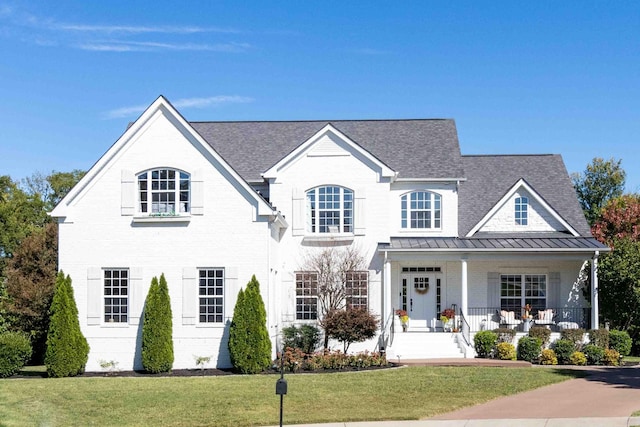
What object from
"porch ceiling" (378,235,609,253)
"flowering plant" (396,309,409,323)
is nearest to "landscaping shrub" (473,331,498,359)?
"flowering plant" (396,309,409,323)

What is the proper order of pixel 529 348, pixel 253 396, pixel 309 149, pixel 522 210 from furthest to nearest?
pixel 522 210
pixel 309 149
pixel 529 348
pixel 253 396

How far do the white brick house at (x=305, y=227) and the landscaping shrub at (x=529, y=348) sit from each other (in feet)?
7.15

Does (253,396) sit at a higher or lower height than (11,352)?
lower

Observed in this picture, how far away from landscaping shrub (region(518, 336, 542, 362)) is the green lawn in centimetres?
312

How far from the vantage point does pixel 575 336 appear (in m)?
28.6

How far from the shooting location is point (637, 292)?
30.4 metres

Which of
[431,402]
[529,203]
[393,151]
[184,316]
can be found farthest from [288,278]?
[431,402]

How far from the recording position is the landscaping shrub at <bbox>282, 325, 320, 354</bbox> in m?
27.9

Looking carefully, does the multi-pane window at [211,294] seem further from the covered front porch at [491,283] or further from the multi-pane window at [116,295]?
the covered front porch at [491,283]

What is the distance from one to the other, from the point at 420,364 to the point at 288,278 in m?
6.32

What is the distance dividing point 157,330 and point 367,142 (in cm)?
1280

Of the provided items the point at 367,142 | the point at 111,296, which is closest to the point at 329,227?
the point at 367,142

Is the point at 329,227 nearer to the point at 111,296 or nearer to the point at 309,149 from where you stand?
the point at 309,149

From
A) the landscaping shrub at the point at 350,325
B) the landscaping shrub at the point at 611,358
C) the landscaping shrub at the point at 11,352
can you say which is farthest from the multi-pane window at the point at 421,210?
the landscaping shrub at the point at 11,352
